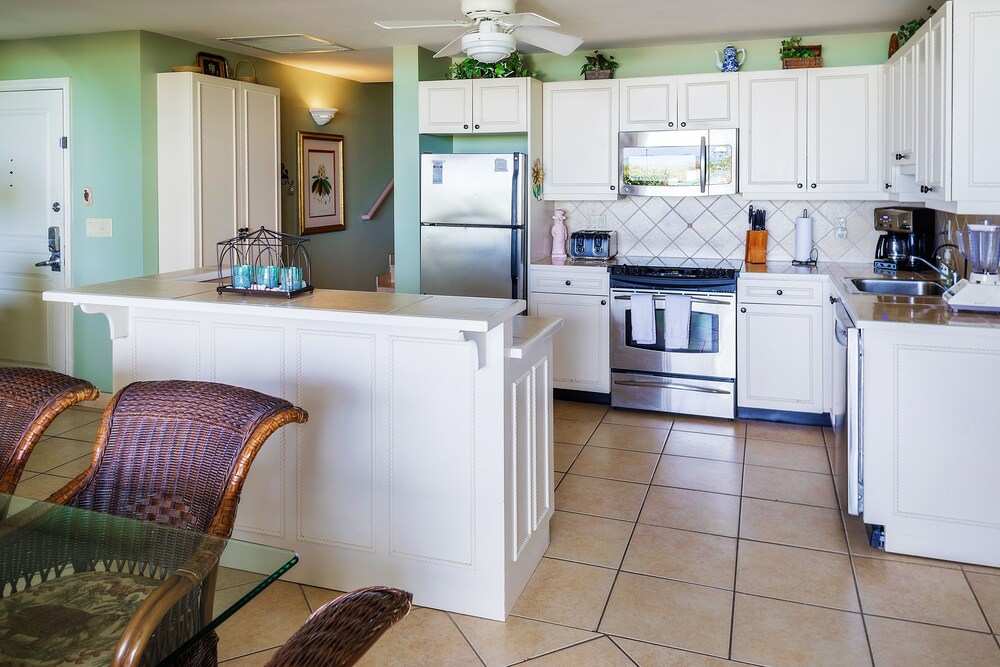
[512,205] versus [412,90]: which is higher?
[412,90]

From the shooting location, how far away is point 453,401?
265cm

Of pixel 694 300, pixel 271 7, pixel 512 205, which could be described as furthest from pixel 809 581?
pixel 271 7

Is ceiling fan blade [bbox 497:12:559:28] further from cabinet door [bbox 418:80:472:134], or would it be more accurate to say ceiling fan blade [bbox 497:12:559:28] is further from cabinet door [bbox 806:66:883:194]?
cabinet door [bbox 806:66:883:194]

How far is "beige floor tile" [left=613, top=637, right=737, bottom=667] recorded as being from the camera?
7.91 ft

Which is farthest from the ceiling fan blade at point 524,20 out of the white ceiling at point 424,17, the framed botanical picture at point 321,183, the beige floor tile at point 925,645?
the framed botanical picture at point 321,183

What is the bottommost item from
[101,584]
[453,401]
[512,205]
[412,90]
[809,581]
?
[809,581]

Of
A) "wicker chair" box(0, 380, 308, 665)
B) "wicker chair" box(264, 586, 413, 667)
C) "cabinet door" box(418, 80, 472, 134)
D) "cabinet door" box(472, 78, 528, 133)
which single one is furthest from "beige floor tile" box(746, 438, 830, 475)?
"wicker chair" box(264, 586, 413, 667)

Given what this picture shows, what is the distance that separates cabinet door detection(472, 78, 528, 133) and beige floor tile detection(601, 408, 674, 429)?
1.94 metres

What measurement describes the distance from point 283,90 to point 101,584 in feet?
17.9

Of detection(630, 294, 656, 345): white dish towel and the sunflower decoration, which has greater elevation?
the sunflower decoration

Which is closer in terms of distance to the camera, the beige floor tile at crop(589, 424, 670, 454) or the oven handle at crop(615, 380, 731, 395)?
the beige floor tile at crop(589, 424, 670, 454)

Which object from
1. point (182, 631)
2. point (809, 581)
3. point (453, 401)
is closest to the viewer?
Answer: point (182, 631)

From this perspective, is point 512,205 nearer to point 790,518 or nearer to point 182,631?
point 790,518

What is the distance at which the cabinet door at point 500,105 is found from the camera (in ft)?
17.4
